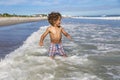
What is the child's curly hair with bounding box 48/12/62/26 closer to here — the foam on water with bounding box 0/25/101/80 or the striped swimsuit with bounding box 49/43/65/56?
the striped swimsuit with bounding box 49/43/65/56

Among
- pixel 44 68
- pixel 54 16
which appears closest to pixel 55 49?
pixel 54 16

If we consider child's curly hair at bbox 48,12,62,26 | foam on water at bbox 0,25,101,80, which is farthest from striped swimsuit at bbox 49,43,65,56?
child's curly hair at bbox 48,12,62,26

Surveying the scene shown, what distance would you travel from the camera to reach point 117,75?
269 inches

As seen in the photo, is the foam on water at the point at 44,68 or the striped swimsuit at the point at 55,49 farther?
the striped swimsuit at the point at 55,49

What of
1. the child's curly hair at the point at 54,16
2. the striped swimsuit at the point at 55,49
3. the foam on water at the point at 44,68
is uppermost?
the child's curly hair at the point at 54,16

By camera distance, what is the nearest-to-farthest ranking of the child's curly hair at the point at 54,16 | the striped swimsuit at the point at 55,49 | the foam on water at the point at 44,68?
the foam on water at the point at 44,68
the child's curly hair at the point at 54,16
the striped swimsuit at the point at 55,49

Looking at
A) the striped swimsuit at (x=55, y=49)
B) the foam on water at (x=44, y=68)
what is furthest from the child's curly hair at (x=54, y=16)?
the foam on water at (x=44, y=68)

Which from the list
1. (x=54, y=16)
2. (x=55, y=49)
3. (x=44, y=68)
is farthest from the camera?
(x=55, y=49)

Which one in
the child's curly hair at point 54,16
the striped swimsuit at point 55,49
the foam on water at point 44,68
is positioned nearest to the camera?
the foam on water at point 44,68

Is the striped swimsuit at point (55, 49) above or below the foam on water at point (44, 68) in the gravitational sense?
above

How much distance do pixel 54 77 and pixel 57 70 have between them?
0.78 meters

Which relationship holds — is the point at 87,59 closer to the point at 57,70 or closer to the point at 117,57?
the point at 117,57

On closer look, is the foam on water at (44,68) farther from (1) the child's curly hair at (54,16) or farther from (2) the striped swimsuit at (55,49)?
(1) the child's curly hair at (54,16)

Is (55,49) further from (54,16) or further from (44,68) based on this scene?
(44,68)
